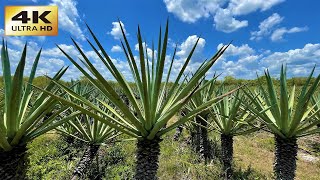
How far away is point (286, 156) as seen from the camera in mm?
4535

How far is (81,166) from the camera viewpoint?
6289 mm

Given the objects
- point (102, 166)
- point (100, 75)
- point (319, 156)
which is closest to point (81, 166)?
point (102, 166)

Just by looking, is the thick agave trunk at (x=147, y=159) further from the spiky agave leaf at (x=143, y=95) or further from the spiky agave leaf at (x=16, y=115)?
the spiky agave leaf at (x=16, y=115)

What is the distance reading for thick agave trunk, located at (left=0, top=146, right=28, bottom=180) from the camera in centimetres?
264

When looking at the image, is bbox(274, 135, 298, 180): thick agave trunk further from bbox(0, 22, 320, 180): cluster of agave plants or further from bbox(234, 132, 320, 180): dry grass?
bbox(234, 132, 320, 180): dry grass

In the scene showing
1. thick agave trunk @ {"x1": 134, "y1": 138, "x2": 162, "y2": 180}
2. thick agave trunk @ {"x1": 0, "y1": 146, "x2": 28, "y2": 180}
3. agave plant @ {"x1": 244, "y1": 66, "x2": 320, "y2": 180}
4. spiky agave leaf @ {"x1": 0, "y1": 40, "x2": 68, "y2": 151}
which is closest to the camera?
spiky agave leaf @ {"x1": 0, "y1": 40, "x2": 68, "y2": 151}

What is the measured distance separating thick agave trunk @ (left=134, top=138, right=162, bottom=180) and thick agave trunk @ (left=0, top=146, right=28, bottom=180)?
1.25m

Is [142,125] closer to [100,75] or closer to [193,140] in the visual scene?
[100,75]

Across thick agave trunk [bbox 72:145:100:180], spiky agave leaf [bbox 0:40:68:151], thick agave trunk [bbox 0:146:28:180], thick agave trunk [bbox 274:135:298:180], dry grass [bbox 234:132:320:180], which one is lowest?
dry grass [bbox 234:132:320:180]

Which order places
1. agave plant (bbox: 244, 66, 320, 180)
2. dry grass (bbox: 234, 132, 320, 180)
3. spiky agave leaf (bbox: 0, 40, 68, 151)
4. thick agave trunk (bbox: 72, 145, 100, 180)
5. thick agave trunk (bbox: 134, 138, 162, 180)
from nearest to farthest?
spiky agave leaf (bbox: 0, 40, 68, 151) → thick agave trunk (bbox: 134, 138, 162, 180) → agave plant (bbox: 244, 66, 320, 180) → thick agave trunk (bbox: 72, 145, 100, 180) → dry grass (bbox: 234, 132, 320, 180)

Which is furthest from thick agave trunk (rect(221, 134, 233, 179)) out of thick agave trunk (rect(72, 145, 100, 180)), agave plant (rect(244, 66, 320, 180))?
thick agave trunk (rect(72, 145, 100, 180))

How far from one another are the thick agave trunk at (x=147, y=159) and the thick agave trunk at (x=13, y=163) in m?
1.25

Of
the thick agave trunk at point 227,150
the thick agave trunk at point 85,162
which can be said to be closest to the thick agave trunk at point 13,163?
the thick agave trunk at point 85,162

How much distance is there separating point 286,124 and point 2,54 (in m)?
4.09
